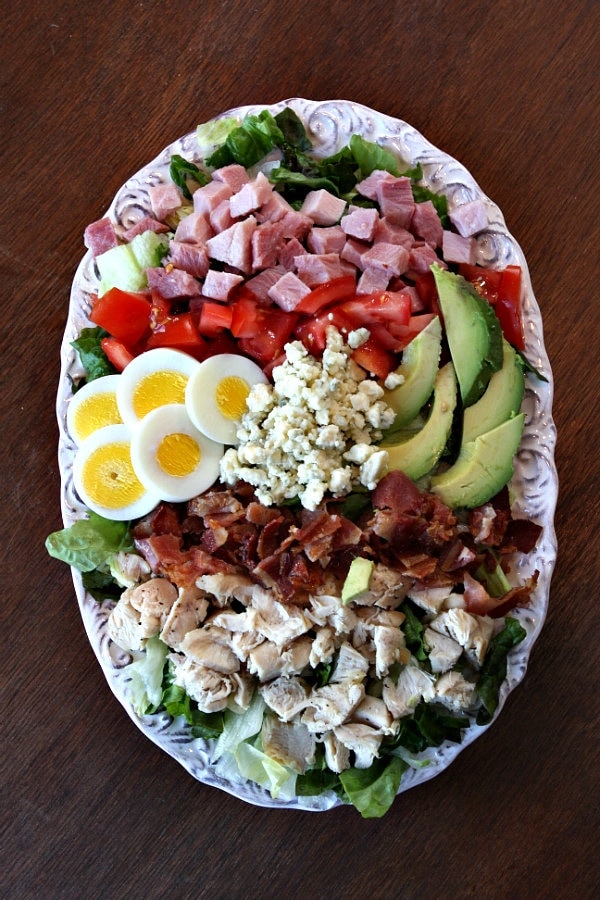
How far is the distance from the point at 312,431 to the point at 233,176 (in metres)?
0.95

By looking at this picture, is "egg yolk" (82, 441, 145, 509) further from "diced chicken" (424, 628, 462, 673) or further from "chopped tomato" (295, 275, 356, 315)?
"diced chicken" (424, 628, 462, 673)

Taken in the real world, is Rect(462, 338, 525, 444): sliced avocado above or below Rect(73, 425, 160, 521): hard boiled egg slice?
above

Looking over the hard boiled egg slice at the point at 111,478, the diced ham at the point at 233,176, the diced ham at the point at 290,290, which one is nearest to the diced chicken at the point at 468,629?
the hard boiled egg slice at the point at 111,478

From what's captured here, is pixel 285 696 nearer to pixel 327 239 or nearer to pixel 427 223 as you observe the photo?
pixel 327 239

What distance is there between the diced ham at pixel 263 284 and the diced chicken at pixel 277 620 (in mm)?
975

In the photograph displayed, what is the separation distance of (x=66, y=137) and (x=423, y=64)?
1380 millimetres

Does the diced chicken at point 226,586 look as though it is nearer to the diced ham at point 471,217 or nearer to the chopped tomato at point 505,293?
the chopped tomato at point 505,293

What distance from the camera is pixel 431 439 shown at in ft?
7.28

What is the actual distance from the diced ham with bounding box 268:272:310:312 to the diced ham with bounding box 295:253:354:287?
36mm

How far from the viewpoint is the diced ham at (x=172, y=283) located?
2.29m

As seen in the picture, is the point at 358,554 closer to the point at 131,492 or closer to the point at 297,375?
the point at 297,375

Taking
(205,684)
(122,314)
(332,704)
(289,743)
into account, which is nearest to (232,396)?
(122,314)

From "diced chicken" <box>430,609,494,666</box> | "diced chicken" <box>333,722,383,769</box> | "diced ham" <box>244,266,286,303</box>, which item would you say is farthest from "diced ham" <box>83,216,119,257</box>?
"diced chicken" <box>333,722,383,769</box>

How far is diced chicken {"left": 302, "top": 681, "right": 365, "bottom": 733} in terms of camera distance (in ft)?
7.07
